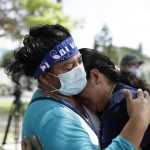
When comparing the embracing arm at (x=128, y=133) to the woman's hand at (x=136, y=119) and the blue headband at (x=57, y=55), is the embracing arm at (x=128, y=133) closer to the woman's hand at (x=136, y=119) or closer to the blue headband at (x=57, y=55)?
the woman's hand at (x=136, y=119)

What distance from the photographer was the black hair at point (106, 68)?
94.5 inches

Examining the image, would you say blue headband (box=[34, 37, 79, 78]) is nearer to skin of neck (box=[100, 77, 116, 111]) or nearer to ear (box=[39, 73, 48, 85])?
ear (box=[39, 73, 48, 85])

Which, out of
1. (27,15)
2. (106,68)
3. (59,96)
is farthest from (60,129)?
(27,15)

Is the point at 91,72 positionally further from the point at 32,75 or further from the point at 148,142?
the point at 148,142

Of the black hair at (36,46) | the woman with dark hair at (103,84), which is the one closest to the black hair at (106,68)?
the woman with dark hair at (103,84)

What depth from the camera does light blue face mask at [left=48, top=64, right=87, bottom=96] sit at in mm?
2211

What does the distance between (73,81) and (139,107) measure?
439mm

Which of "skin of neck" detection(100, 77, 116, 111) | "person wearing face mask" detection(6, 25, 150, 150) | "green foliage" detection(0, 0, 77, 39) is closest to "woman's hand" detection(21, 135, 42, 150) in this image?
"person wearing face mask" detection(6, 25, 150, 150)

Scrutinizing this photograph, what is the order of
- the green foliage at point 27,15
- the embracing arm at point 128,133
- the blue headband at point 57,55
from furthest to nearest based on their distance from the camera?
the green foliage at point 27,15
the blue headband at point 57,55
the embracing arm at point 128,133

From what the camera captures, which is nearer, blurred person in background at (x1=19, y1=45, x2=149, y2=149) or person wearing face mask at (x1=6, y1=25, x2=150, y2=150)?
person wearing face mask at (x1=6, y1=25, x2=150, y2=150)

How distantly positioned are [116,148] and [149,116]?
24cm

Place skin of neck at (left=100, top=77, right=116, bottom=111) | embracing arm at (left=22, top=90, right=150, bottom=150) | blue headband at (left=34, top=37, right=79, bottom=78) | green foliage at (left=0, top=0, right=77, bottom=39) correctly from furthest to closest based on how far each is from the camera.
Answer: green foliage at (left=0, top=0, right=77, bottom=39), skin of neck at (left=100, top=77, right=116, bottom=111), blue headband at (left=34, top=37, right=79, bottom=78), embracing arm at (left=22, top=90, right=150, bottom=150)

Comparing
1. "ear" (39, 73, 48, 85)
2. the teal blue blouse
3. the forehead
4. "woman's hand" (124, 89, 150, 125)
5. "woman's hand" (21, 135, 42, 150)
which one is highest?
the forehead

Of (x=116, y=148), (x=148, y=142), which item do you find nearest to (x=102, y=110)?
(x=148, y=142)
